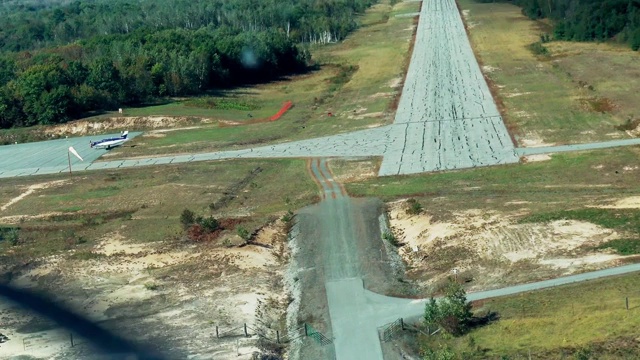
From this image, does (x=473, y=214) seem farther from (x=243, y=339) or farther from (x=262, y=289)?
(x=243, y=339)

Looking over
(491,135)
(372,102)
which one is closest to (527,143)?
(491,135)

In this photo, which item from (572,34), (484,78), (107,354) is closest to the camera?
(107,354)

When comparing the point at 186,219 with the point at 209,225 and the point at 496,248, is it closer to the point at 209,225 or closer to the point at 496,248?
the point at 209,225

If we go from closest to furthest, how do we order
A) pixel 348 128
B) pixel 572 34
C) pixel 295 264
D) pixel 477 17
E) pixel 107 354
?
pixel 107 354 → pixel 295 264 → pixel 348 128 → pixel 572 34 → pixel 477 17

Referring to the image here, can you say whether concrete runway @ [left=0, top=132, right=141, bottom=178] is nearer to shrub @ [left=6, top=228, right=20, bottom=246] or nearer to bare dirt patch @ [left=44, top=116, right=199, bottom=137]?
bare dirt patch @ [left=44, top=116, right=199, bottom=137]

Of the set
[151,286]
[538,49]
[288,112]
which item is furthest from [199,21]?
[151,286]

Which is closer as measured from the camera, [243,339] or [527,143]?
[243,339]
